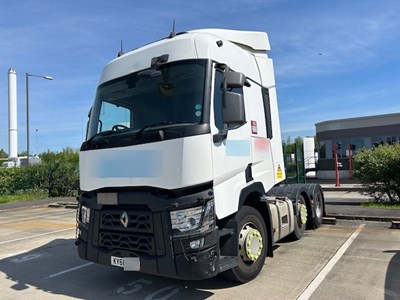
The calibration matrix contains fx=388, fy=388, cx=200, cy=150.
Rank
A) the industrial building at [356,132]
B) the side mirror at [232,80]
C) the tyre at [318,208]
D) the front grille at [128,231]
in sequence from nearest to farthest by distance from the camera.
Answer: the front grille at [128,231] < the side mirror at [232,80] < the tyre at [318,208] < the industrial building at [356,132]

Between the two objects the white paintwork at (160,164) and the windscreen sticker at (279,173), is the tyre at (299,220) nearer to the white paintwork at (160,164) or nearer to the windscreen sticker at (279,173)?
the windscreen sticker at (279,173)

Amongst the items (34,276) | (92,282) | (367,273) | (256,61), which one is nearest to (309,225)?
(367,273)

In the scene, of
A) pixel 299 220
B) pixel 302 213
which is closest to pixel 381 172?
pixel 302 213

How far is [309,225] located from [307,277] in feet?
12.5

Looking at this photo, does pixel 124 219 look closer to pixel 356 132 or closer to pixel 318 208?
pixel 318 208

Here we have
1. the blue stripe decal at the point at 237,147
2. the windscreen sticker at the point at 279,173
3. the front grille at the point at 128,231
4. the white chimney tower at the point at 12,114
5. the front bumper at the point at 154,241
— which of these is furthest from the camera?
the white chimney tower at the point at 12,114

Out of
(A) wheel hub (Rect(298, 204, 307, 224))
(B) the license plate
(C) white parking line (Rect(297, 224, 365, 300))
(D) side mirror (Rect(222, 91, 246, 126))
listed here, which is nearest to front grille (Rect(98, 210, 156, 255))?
(B) the license plate

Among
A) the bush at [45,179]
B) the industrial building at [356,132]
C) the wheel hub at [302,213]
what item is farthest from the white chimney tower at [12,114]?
the wheel hub at [302,213]

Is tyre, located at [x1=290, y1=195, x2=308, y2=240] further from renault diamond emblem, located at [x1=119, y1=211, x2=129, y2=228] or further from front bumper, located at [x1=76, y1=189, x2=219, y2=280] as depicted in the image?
renault diamond emblem, located at [x1=119, y1=211, x2=129, y2=228]

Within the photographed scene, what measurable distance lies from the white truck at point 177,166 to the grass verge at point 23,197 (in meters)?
17.9

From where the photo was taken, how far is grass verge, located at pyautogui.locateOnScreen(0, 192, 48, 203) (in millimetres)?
21448

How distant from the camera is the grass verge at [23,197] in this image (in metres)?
21.4

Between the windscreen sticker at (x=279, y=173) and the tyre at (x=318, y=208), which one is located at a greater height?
the windscreen sticker at (x=279, y=173)

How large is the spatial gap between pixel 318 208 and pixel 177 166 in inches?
242
